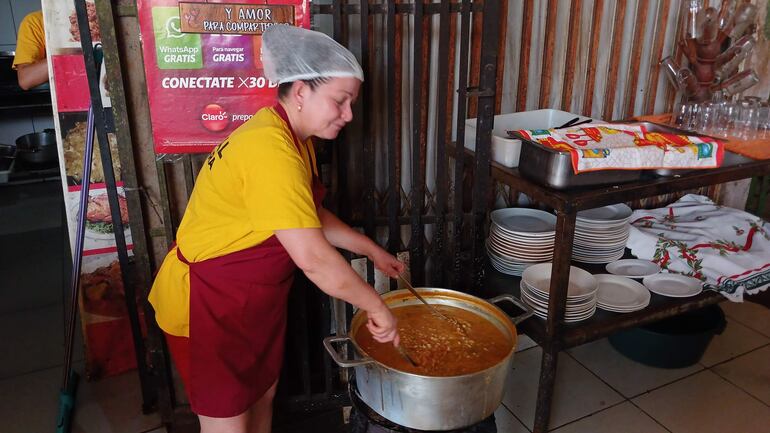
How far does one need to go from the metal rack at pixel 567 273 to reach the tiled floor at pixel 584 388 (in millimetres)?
406

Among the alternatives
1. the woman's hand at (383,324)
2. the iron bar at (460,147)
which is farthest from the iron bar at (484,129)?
the woman's hand at (383,324)

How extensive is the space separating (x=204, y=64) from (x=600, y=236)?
1.77 meters

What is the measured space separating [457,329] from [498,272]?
845 mm

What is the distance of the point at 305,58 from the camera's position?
4.76ft

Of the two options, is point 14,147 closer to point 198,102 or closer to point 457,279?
point 198,102

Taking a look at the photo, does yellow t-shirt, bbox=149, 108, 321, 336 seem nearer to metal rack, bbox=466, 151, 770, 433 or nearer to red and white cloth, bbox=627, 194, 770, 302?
metal rack, bbox=466, 151, 770, 433

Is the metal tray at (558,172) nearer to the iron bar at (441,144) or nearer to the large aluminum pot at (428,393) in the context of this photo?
the iron bar at (441,144)

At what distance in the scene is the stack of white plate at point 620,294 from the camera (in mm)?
2242

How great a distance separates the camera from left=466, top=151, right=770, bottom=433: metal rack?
1.87 meters

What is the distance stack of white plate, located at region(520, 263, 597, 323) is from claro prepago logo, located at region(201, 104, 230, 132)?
128 cm

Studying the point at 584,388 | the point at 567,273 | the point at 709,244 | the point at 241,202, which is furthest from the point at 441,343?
the point at 709,244

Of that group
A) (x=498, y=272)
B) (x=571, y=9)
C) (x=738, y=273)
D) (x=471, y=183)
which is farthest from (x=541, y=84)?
(x=738, y=273)

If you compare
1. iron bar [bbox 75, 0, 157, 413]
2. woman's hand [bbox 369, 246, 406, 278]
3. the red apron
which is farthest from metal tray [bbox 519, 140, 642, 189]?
iron bar [bbox 75, 0, 157, 413]

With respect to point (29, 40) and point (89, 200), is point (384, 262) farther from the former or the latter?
point (29, 40)
